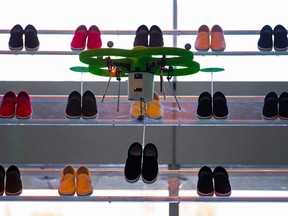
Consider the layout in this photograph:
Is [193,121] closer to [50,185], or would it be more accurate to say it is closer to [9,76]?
[50,185]

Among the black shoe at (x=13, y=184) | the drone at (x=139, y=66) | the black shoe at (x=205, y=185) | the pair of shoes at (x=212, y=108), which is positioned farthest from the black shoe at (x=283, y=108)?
the black shoe at (x=13, y=184)

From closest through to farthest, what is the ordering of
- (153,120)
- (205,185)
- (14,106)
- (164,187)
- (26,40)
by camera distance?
(205,185) < (153,120) < (14,106) < (26,40) < (164,187)

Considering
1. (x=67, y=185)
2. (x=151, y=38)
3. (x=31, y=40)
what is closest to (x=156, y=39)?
(x=151, y=38)

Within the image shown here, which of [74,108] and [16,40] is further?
[16,40]

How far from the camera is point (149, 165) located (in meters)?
3.53

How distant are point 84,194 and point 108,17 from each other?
2.74m

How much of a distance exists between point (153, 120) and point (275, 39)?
3.73 feet

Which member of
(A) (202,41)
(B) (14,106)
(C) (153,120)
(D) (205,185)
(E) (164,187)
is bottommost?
(E) (164,187)

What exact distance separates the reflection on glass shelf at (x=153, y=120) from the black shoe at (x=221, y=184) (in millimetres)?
355

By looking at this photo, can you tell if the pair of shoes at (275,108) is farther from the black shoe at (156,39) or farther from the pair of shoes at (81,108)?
the pair of shoes at (81,108)

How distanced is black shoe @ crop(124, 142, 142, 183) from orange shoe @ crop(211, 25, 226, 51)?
3.17 ft

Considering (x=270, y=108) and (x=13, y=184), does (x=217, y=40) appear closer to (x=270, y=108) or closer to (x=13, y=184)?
(x=270, y=108)

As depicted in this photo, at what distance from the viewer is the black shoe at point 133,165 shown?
3.47m

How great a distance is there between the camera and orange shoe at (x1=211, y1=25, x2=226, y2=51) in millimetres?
3883
